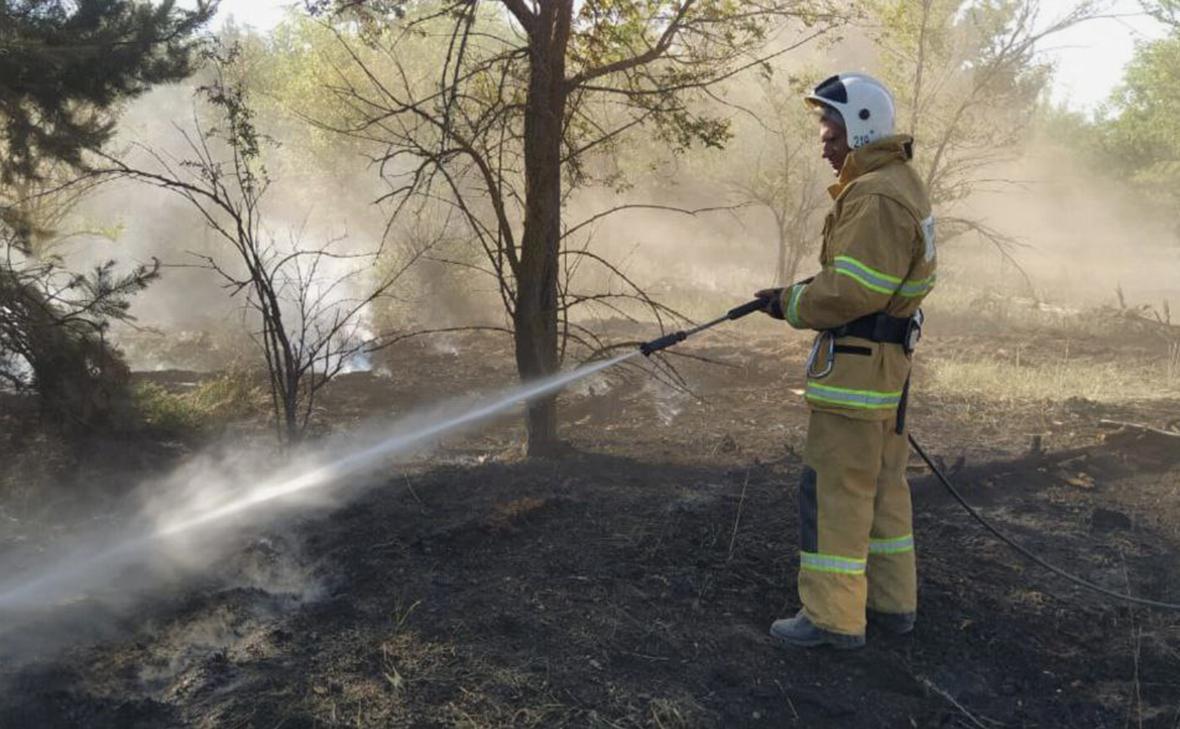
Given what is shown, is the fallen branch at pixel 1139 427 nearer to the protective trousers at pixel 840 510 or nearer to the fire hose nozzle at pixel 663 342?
the protective trousers at pixel 840 510

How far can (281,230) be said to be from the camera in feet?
97.8

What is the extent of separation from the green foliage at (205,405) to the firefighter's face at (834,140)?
20.0 feet

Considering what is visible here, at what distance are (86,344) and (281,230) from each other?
25079 millimetres

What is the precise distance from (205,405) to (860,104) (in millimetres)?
7072

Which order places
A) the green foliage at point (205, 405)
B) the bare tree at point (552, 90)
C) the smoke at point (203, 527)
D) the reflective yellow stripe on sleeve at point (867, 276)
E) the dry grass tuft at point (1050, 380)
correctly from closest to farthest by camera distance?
the reflective yellow stripe on sleeve at point (867, 276) < the smoke at point (203, 527) < the bare tree at point (552, 90) < the green foliage at point (205, 405) < the dry grass tuft at point (1050, 380)

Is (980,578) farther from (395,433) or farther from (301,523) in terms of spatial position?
(395,433)

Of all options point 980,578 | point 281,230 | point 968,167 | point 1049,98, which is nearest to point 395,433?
point 980,578

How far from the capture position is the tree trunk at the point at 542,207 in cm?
515

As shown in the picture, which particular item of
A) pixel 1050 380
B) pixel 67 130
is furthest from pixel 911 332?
pixel 1050 380

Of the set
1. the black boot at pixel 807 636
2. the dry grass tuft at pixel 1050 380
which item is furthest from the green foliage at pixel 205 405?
the dry grass tuft at pixel 1050 380

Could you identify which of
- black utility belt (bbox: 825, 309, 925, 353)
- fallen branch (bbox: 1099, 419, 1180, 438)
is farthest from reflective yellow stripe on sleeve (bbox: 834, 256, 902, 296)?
fallen branch (bbox: 1099, 419, 1180, 438)

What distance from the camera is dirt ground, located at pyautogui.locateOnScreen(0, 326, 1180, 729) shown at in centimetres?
287

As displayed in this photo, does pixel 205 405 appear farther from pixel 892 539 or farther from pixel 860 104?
pixel 860 104

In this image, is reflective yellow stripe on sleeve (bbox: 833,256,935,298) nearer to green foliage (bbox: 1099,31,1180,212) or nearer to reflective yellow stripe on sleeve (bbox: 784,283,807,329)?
reflective yellow stripe on sleeve (bbox: 784,283,807,329)
